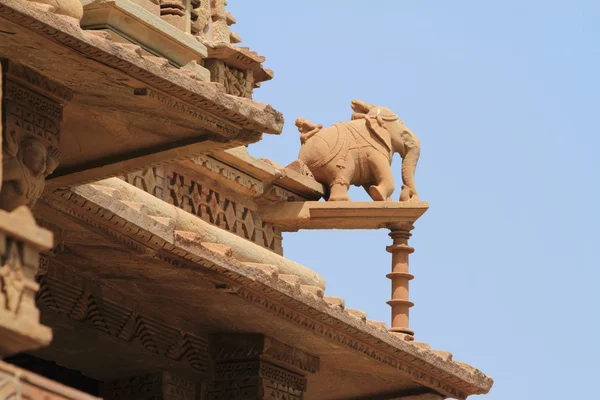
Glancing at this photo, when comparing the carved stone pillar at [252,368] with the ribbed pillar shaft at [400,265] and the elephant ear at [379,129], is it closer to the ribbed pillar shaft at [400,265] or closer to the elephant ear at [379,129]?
the ribbed pillar shaft at [400,265]

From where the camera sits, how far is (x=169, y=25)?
1504 centimetres

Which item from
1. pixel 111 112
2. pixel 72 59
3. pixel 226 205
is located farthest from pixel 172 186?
pixel 72 59

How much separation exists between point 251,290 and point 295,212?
350cm

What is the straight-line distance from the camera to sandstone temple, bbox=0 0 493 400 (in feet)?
37.4

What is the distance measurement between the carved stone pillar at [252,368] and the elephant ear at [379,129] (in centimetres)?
334

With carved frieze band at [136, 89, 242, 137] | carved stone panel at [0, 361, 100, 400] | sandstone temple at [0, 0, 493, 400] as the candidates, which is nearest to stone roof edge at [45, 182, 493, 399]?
sandstone temple at [0, 0, 493, 400]

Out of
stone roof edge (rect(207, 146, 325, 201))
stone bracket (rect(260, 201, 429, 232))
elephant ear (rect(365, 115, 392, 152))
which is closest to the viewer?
stone roof edge (rect(207, 146, 325, 201))

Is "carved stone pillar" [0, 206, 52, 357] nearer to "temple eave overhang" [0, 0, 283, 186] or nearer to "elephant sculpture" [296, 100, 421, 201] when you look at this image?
"temple eave overhang" [0, 0, 283, 186]

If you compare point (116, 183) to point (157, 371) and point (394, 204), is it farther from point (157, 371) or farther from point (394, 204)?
point (394, 204)

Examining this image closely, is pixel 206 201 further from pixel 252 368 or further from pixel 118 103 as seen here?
pixel 118 103

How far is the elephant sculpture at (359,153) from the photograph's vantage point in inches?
731

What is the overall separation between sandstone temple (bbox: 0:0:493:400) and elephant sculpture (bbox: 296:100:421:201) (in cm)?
2

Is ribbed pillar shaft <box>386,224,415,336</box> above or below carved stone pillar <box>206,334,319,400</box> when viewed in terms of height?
above

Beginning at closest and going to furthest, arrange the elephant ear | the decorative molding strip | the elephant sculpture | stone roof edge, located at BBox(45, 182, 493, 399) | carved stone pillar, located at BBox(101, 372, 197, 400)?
stone roof edge, located at BBox(45, 182, 493, 399) → the decorative molding strip → carved stone pillar, located at BBox(101, 372, 197, 400) → the elephant sculpture → the elephant ear
